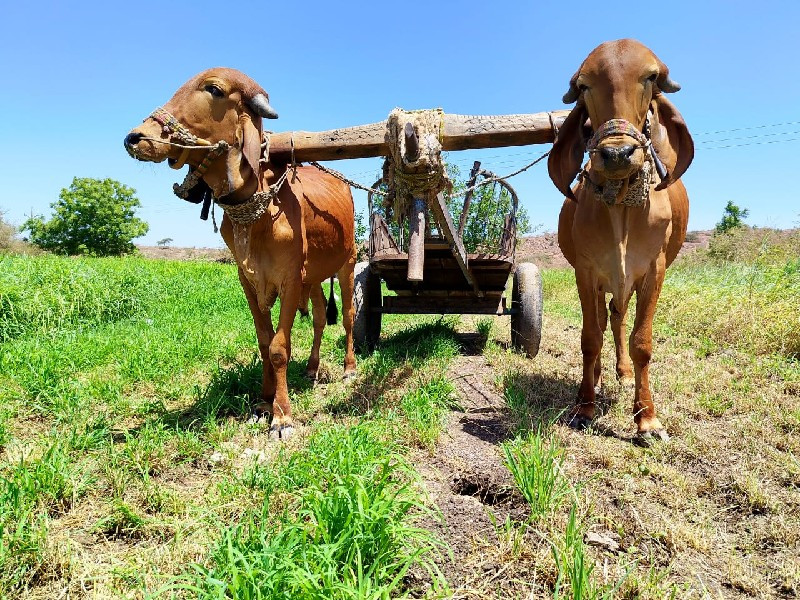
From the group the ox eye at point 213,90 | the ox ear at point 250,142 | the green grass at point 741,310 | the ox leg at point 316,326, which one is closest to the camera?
the ox eye at point 213,90

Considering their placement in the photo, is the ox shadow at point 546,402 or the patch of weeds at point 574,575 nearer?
the patch of weeds at point 574,575

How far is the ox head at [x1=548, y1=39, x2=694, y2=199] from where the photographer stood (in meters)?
2.71

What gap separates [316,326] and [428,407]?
213cm

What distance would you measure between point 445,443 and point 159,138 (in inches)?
105

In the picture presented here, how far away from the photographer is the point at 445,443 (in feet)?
10.5

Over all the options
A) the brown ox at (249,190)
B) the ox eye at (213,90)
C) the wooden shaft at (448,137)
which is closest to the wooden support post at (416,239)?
the wooden shaft at (448,137)

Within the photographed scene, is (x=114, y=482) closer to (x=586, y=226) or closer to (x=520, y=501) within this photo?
(x=520, y=501)

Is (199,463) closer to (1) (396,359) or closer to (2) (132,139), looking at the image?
(2) (132,139)

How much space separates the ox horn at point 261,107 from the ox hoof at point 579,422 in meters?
3.11

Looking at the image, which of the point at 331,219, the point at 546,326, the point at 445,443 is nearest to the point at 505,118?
the point at 331,219

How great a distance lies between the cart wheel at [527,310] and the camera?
222 inches

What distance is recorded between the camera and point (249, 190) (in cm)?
345

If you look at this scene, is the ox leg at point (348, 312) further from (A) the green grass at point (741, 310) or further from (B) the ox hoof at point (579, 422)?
(A) the green grass at point (741, 310)

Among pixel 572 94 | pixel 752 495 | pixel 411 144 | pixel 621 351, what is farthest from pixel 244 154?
pixel 621 351
